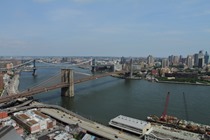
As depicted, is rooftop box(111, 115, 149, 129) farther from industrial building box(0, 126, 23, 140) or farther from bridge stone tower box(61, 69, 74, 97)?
industrial building box(0, 126, 23, 140)

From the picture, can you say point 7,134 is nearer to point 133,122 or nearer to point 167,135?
point 167,135

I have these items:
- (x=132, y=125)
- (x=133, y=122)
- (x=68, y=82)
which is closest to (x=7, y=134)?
(x=132, y=125)

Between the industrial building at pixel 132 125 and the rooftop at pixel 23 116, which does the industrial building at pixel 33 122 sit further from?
the industrial building at pixel 132 125

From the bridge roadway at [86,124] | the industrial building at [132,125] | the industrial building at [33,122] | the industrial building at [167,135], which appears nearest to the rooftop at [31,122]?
the industrial building at [33,122]

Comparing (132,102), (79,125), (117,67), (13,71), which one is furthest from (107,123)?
(117,67)

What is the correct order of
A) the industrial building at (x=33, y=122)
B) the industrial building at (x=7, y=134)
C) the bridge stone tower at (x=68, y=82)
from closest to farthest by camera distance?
Answer: the industrial building at (x=7, y=134) < the industrial building at (x=33, y=122) < the bridge stone tower at (x=68, y=82)
